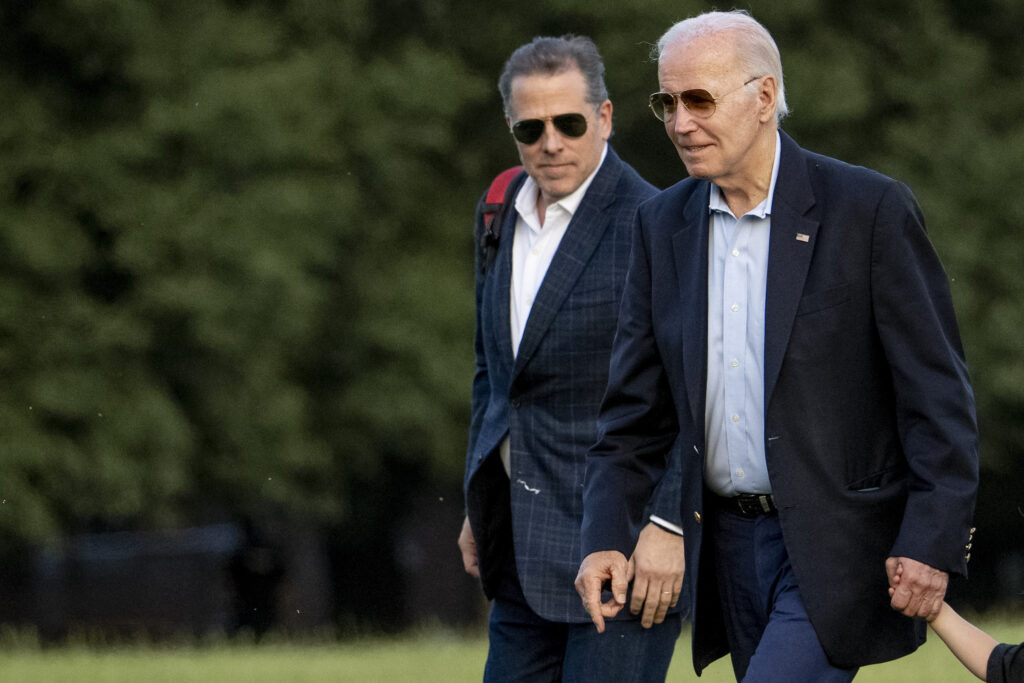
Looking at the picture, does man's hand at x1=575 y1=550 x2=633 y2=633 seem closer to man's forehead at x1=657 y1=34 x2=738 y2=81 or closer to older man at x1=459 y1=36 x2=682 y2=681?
older man at x1=459 y1=36 x2=682 y2=681

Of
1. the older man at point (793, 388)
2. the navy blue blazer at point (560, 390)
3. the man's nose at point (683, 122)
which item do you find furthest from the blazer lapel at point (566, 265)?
the man's nose at point (683, 122)

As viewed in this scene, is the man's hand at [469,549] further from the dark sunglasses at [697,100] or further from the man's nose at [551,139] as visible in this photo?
the dark sunglasses at [697,100]

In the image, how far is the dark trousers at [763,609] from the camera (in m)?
3.34

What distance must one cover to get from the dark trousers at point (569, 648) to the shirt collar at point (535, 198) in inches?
39.9

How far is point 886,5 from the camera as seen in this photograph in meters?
16.6

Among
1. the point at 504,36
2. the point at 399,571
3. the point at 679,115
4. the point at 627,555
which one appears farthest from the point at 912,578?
the point at 399,571

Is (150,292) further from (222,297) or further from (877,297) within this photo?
(877,297)

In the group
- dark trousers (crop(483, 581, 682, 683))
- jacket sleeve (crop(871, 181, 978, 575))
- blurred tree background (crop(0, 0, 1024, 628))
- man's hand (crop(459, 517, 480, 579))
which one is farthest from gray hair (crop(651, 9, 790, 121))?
blurred tree background (crop(0, 0, 1024, 628))

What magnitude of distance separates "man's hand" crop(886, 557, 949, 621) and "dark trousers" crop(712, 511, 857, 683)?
0.19 metres

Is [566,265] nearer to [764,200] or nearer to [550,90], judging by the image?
[550,90]

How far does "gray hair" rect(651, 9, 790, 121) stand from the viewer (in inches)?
142

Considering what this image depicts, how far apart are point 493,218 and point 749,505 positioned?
5.02ft

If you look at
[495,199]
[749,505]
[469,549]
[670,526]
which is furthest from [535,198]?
[749,505]

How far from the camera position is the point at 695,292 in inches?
142
